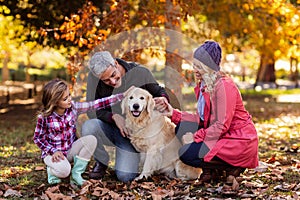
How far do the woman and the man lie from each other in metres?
0.52

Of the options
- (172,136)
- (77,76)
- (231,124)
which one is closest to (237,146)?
(231,124)

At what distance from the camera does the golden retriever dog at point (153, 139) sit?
4688 mm

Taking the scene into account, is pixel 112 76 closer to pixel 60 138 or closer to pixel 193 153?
pixel 60 138

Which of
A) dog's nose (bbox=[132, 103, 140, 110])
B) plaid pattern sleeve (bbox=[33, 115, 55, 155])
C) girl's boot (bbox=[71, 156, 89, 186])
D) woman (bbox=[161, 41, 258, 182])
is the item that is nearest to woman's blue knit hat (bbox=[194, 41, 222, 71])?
woman (bbox=[161, 41, 258, 182])

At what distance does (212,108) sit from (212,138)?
30 centimetres

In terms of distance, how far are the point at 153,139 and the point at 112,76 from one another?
0.78 meters

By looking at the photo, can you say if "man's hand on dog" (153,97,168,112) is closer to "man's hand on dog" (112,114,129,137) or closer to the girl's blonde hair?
"man's hand on dog" (112,114,129,137)

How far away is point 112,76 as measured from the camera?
472 cm

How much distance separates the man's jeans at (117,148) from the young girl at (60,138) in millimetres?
224

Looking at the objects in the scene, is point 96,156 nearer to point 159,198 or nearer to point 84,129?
point 84,129

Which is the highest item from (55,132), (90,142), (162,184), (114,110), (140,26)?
(140,26)

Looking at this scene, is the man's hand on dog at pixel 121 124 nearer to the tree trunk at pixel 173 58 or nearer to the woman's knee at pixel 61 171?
the woman's knee at pixel 61 171

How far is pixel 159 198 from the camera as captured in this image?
13.3 ft

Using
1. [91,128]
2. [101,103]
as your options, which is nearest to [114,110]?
[101,103]
